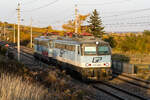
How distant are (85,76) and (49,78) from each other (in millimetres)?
4043

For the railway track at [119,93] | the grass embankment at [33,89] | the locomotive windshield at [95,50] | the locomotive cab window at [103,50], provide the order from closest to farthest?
the grass embankment at [33,89] → the railway track at [119,93] → the locomotive windshield at [95,50] → the locomotive cab window at [103,50]

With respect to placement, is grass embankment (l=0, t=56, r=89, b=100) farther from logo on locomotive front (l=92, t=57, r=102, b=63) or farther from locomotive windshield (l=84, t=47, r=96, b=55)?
logo on locomotive front (l=92, t=57, r=102, b=63)

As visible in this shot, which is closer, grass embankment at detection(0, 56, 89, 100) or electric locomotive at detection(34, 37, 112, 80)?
grass embankment at detection(0, 56, 89, 100)

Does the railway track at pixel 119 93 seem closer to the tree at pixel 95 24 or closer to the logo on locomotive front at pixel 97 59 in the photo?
the logo on locomotive front at pixel 97 59

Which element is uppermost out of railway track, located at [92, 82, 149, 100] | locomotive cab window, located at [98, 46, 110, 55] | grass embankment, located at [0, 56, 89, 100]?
locomotive cab window, located at [98, 46, 110, 55]

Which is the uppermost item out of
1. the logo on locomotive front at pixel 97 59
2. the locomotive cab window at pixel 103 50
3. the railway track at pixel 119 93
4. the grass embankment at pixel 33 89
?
the locomotive cab window at pixel 103 50

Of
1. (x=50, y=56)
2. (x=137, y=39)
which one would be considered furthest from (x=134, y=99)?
(x=137, y=39)

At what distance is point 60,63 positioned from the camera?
69.9 feet

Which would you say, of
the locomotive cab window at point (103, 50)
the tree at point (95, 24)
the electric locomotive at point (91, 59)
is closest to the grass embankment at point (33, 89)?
the electric locomotive at point (91, 59)

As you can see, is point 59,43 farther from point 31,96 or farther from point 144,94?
point 31,96

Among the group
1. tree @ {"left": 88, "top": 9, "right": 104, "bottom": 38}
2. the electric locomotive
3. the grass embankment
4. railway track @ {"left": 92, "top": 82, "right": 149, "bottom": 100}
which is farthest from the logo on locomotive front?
tree @ {"left": 88, "top": 9, "right": 104, "bottom": 38}

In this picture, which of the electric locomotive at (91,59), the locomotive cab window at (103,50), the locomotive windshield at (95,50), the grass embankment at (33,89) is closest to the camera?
the grass embankment at (33,89)

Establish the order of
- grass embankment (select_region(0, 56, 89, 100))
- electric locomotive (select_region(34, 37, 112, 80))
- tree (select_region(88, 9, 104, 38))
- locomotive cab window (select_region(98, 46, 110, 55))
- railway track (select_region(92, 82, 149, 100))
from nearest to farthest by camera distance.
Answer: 1. grass embankment (select_region(0, 56, 89, 100))
2. railway track (select_region(92, 82, 149, 100))
3. electric locomotive (select_region(34, 37, 112, 80))
4. locomotive cab window (select_region(98, 46, 110, 55))
5. tree (select_region(88, 9, 104, 38))

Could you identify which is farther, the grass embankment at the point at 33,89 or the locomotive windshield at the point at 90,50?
the locomotive windshield at the point at 90,50
